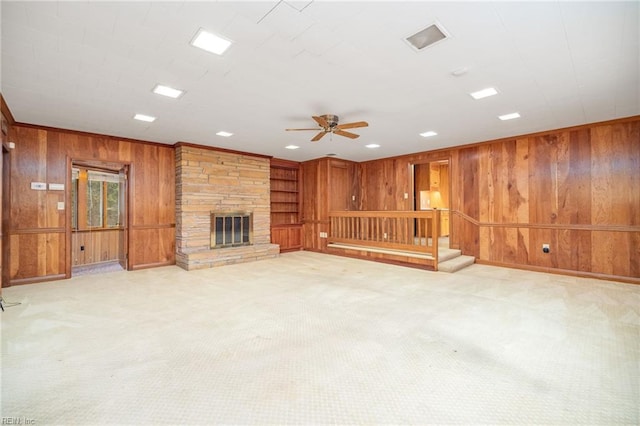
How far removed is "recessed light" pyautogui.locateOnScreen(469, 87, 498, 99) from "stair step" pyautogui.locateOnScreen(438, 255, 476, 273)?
9.89 ft

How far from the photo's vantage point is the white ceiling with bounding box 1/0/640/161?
2104 mm

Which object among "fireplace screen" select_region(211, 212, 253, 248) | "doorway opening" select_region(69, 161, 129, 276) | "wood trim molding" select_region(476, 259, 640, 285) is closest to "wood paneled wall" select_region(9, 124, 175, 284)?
"doorway opening" select_region(69, 161, 129, 276)

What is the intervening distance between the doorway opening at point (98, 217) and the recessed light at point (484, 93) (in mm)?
6399

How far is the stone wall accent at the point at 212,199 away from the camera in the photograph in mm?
5965

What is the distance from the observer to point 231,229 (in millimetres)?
6684

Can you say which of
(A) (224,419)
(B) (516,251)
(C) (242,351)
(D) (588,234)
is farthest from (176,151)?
(D) (588,234)

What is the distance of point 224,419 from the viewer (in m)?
1.57

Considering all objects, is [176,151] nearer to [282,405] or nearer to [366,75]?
[366,75]

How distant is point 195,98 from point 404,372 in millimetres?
3804

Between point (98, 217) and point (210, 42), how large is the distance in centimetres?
614

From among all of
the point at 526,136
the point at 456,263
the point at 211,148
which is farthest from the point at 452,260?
the point at 211,148

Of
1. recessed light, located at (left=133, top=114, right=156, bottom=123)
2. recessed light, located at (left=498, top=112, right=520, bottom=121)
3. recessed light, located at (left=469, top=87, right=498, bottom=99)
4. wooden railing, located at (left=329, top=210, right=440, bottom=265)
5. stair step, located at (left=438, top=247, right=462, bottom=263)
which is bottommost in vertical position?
stair step, located at (left=438, top=247, right=462, bottom=263)

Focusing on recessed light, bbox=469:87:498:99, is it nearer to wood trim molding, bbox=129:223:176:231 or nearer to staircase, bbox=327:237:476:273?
staircase, bbox=327:237:476:273

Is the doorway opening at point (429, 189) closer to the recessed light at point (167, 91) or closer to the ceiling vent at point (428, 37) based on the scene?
the ceiling vent at point (428, 37)
